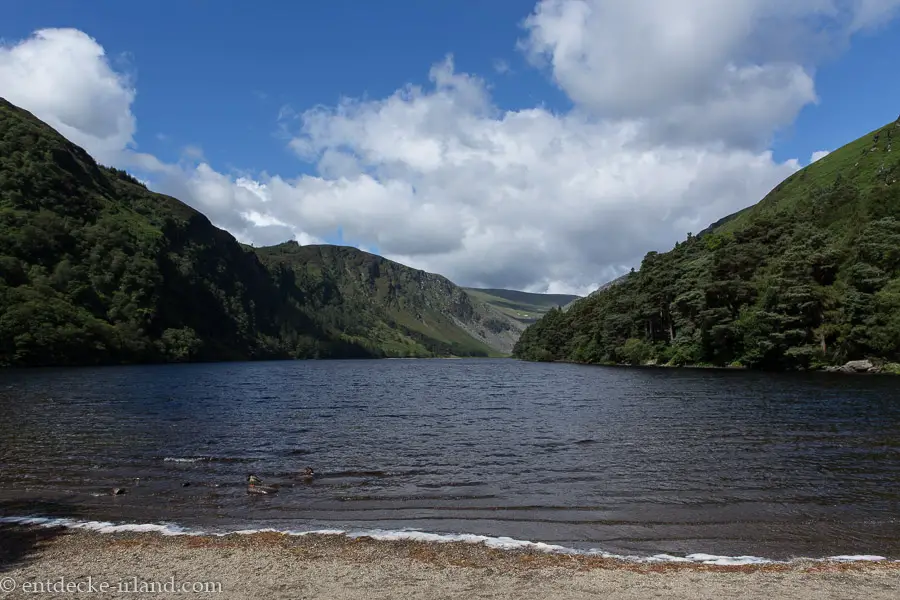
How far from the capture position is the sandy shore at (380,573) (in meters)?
12.8

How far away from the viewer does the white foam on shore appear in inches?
617

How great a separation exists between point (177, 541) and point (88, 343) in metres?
185

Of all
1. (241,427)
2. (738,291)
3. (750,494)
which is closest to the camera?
(750,494)

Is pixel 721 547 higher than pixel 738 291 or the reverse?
the reverse

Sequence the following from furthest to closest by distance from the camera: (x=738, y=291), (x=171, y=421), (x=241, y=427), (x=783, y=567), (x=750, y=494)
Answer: (x=738, y=291) → (x=171, y=421) → (x=241, y=427) → (x=750, y=494) → (x=783, y=567)

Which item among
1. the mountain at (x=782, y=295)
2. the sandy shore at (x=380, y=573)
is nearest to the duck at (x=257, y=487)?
the sandy shore at (x=380, y=573)

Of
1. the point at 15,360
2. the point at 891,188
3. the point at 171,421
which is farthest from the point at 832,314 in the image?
the point at 15,360

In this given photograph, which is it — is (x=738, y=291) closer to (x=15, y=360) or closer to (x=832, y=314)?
(x=832, y=314)

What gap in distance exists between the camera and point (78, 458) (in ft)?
104

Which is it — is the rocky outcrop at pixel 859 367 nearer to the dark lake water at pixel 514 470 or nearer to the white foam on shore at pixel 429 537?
the dark lake water at pixel 514 470

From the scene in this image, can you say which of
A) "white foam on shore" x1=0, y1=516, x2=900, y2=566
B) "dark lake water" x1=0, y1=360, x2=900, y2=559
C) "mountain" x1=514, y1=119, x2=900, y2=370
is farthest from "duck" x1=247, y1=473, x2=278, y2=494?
"mountain" x1=514, y1=119, x2=900, y2=370

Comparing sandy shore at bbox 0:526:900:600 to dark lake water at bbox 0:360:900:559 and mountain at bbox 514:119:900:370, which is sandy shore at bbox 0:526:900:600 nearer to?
dark lake water at bbox 0:360:900:559

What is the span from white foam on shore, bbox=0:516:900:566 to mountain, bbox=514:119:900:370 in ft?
280

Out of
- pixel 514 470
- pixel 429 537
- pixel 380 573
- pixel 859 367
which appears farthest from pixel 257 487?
pixel 859 367
